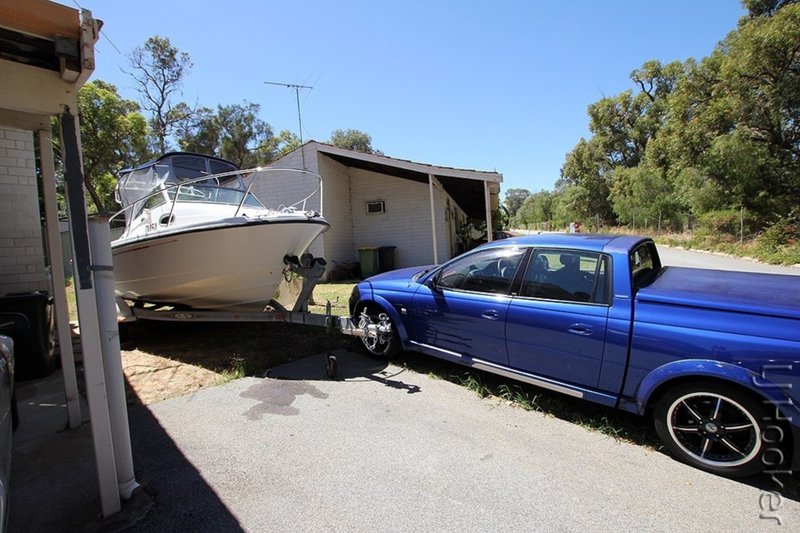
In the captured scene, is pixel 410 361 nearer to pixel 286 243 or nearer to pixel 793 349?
pixel 286 243

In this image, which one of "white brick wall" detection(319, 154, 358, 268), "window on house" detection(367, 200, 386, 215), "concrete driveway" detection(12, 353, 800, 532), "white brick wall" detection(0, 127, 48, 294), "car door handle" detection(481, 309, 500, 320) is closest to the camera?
"concrete driveway" detection(12, 353, 800, 532)

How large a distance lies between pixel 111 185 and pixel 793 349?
1137 inches

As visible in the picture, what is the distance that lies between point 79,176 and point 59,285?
1.84 m

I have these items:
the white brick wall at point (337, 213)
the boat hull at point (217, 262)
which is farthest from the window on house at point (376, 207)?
the boat hull at point (217, 262)

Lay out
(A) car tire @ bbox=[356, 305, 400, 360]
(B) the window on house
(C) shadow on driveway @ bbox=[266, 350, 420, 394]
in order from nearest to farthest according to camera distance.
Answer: (C) shadow on driveway @ bbox=[266, 350, 420, 394]
(A) car tire @ bbox=[356, 305, 400, 360]
(B) the window on house

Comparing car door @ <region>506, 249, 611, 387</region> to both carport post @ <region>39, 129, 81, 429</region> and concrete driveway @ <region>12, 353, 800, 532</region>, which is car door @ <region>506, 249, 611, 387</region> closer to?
concrete driveway @ <region>12, 353, 800, 532</region>

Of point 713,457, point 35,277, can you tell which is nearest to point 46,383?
point 35,277

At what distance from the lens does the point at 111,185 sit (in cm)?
2308

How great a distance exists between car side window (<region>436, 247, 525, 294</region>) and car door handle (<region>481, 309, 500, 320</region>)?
22 centimetres

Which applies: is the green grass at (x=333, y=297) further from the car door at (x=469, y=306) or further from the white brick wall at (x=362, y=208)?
the car door at (x=469, y=306)

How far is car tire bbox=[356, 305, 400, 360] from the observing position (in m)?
4.88

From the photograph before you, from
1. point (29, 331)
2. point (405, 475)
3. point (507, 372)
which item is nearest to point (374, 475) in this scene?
point (405, 475)

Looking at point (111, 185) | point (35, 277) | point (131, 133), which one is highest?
point (131, 133)

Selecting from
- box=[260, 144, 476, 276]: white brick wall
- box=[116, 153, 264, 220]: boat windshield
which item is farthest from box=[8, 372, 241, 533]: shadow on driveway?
box=[260, 144, 476, 276]: white brick wall
